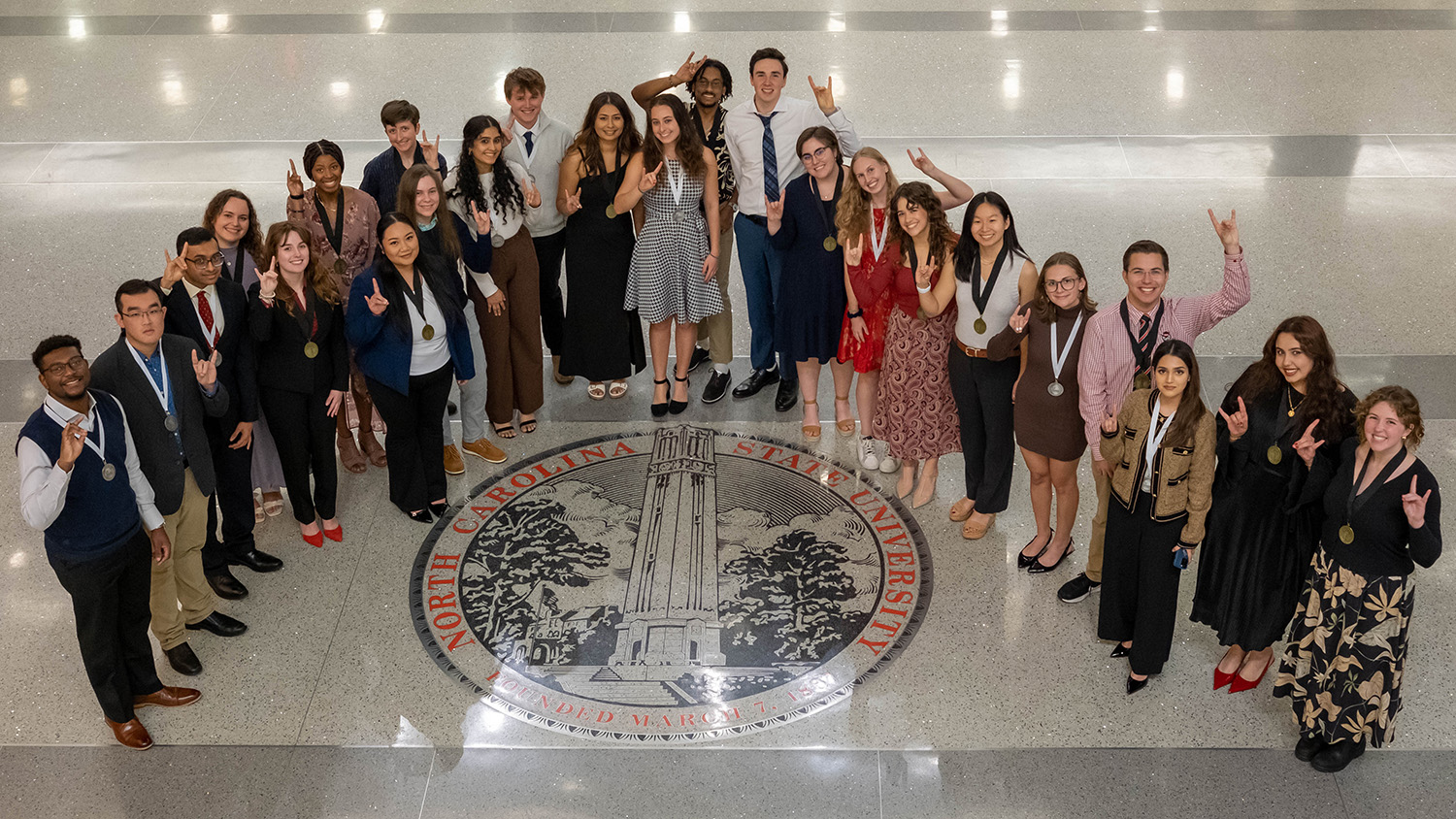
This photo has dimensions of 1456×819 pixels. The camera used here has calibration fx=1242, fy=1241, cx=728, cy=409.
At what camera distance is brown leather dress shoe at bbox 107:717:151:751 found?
437cm

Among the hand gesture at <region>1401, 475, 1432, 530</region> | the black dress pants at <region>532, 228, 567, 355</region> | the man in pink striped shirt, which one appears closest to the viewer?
the hand gesture at <region>1401, 475, 1432, 530</region>

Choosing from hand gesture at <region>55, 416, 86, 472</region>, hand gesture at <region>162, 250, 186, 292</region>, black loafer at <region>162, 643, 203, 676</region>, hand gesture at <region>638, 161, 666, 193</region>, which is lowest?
black loafer at <region>162, 643, 203, 676</region>

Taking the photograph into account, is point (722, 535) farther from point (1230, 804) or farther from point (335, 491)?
point (1230, 804)

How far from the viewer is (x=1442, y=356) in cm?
657

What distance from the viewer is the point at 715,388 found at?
648 cm

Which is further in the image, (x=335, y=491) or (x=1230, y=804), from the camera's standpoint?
(x=335, y=491)

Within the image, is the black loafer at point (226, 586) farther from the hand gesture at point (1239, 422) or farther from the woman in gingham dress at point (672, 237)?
the hand gesture at point (1239, 422)

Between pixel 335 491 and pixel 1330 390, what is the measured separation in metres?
4.04

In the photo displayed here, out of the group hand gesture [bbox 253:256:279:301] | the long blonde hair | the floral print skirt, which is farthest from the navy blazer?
the floral print skirt

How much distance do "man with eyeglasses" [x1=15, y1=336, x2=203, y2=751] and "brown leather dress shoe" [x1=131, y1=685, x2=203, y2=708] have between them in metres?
0.03

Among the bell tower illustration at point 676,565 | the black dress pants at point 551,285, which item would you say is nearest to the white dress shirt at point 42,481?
the bell tower illustration at point 676,565

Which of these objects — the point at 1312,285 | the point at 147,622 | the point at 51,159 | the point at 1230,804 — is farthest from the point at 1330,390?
the point at 51,159

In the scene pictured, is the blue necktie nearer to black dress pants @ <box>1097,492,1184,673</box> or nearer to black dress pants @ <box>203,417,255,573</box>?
black dress pants @ <box>1097,492,1184,673</box>

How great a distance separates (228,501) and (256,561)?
0.33 meters
